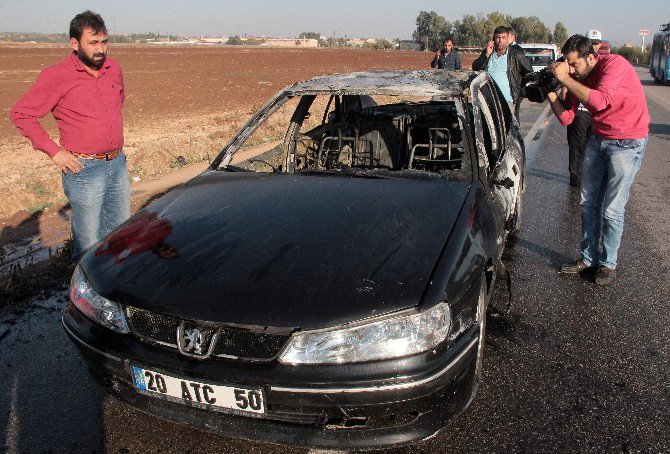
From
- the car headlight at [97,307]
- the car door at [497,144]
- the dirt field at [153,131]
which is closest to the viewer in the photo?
the car headlight at [97,307]

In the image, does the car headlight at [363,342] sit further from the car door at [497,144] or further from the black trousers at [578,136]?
the black trousers at [578,136]

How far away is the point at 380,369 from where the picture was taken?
231cm

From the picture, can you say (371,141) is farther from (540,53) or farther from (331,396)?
(540,53)

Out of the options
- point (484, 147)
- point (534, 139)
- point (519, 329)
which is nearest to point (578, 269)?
point (519, 329)

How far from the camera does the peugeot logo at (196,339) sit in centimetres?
238

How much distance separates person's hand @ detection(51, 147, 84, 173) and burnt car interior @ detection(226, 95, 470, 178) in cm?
117

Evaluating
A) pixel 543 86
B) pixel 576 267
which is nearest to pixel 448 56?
pixel 543 86

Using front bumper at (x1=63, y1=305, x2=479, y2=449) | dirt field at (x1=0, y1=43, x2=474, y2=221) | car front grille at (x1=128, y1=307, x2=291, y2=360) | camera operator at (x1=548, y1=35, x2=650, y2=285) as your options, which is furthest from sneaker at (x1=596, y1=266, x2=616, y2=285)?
dirt field at (x1=0, y1=43, x2=474, y2=221)

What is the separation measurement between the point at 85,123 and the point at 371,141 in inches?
75.6

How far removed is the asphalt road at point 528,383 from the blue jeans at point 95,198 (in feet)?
1.70

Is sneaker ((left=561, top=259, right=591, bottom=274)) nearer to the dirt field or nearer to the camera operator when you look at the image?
the camera operator

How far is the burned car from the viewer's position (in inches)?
91.5

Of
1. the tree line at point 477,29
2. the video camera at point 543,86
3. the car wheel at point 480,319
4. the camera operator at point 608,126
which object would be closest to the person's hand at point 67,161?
the car wheel at point 480,319

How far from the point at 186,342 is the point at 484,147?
223cm
